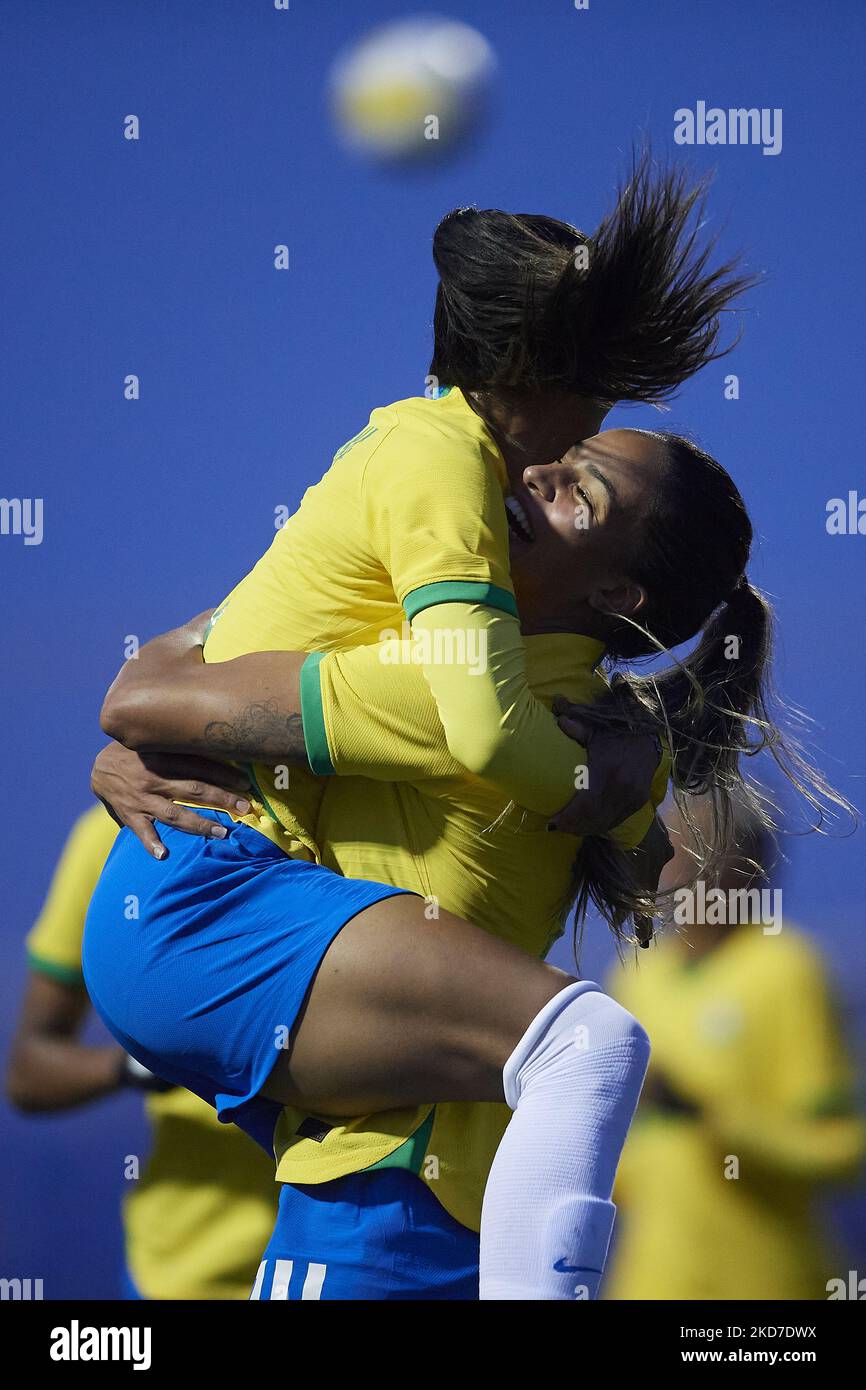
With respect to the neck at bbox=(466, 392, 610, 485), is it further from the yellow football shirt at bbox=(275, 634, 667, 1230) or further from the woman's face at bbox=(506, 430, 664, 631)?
the yellow football shirt at bbox=(275, 634, 667, 1230)

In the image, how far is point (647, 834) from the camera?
184 centimetres

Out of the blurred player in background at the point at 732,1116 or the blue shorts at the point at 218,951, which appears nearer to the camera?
the blue shorts at the point at 218,951

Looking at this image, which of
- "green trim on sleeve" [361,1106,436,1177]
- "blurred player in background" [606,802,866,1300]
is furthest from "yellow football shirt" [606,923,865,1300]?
"green trim on sleeve" [361,1106,436,1177]

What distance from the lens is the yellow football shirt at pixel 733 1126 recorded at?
→ 2.90m

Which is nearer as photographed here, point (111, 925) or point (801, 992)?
point (111, 925)

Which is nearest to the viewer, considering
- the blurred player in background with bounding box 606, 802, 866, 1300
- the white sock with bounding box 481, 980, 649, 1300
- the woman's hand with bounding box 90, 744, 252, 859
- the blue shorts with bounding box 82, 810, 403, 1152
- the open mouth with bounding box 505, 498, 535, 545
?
the white sock with bounding box 481, 980, 649, 1300

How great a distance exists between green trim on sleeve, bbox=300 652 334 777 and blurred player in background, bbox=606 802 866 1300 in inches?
60.1

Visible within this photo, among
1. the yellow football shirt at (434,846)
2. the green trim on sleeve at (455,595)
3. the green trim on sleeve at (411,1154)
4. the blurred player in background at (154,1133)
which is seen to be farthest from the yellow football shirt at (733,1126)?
the green trim on sleeve at (455,595)

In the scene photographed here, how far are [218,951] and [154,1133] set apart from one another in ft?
2.96

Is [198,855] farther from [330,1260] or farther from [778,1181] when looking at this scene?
[778,1181]

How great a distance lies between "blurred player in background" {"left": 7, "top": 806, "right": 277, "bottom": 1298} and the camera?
83.5 inches

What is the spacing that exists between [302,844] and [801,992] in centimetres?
170

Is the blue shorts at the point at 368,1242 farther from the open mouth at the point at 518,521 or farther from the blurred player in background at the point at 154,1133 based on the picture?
the open mouth at the point at 518,521
